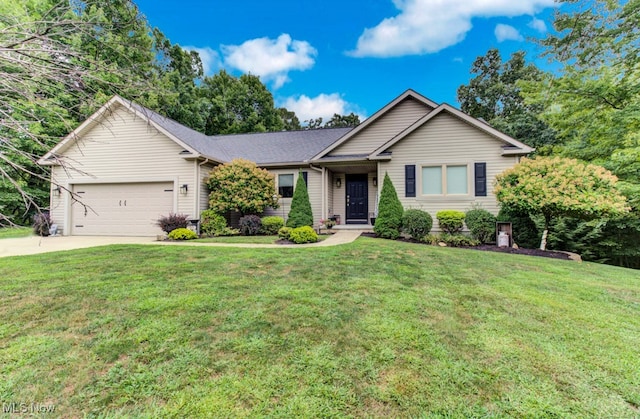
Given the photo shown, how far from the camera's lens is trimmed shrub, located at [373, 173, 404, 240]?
10.2m

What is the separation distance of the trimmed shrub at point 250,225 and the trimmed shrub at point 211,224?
847mm

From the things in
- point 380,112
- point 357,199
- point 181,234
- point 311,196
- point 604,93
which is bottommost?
point 181,234

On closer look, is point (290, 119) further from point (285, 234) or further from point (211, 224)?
point (285, 234)

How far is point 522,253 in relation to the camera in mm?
8203

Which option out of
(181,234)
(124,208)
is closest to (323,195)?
(181,234)

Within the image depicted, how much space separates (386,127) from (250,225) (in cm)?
719

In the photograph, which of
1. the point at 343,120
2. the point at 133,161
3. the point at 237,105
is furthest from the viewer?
the point at 343,120

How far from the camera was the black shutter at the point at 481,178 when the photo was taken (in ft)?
34.4

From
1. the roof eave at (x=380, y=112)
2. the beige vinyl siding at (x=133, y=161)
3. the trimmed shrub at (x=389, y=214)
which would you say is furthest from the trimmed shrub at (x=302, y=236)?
the beige vinyl siding at (x=133, y=161)

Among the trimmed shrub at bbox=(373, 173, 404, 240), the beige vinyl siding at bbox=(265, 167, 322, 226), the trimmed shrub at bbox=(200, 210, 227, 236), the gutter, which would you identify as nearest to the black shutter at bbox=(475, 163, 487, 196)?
the trimmed shrub at bbox=(373, 173, 404, 240)

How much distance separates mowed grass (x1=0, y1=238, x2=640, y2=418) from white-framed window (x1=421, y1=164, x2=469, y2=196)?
240 inches

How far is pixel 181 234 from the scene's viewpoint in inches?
412

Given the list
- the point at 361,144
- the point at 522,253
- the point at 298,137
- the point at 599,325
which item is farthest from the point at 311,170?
the point at 599,325

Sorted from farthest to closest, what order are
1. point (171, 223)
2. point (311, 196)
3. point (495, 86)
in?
point (495, 86) < point (311, 196) < point (171, 223)
